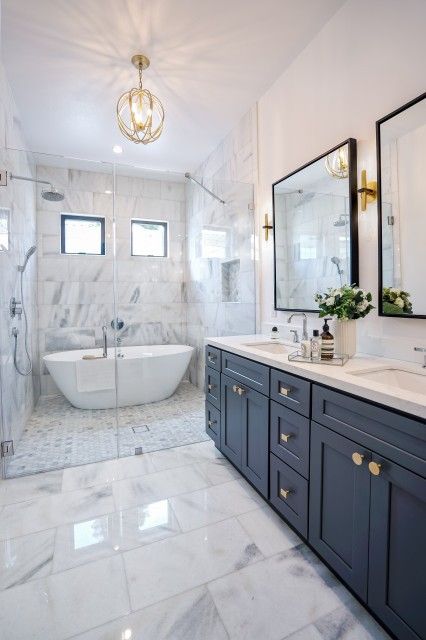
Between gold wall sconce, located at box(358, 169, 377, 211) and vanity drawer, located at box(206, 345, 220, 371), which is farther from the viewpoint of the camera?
vanity drawer, located at box(206, 345, 220, 371)

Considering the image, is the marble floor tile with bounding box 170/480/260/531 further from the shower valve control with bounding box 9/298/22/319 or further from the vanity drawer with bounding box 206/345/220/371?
the shower valve control with bounding box 9/298/22/319

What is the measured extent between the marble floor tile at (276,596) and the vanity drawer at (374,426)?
0.67 metres

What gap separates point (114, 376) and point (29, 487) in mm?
1295

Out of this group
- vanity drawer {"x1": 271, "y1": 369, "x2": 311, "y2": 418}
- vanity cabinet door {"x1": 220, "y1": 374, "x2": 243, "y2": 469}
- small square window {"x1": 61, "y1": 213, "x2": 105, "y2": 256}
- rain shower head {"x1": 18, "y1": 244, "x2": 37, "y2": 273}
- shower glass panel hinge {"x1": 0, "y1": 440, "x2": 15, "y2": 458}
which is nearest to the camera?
vanity drawer {"x1": 271, "y1": 369, "x2": 311, "y2": 418}

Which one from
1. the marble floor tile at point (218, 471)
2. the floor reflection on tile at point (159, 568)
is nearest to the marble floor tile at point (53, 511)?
the floor reflection on tile at point (159, 568)

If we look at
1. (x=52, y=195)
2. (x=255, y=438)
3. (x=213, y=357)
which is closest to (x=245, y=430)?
(x=255, y=438)

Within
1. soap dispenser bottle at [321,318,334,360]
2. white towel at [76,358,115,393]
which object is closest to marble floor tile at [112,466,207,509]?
soap dispenser bottle at [321,318,334,360]

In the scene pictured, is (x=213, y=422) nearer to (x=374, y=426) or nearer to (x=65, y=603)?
(x=65, y=603)

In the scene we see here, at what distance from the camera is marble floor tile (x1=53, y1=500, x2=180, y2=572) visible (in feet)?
4.97

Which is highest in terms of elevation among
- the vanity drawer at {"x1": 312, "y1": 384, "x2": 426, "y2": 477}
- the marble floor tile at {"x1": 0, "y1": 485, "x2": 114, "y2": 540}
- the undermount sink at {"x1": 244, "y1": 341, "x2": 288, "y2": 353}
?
the undermount sink at {"x1": 244, "y1": 341, "x2": 288, "y2": 353}

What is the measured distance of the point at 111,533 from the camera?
165 centimetres

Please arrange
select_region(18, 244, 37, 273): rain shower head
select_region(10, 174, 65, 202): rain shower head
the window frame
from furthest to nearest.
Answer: the window frame → select_region(10, 174, 65, 202): rain shower head → select_region(18, 244, 37, 273): rain shower head

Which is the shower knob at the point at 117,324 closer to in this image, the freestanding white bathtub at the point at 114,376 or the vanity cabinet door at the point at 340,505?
the freestanding white bathtub at the point at 114,376

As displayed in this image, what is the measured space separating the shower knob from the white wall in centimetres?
232
